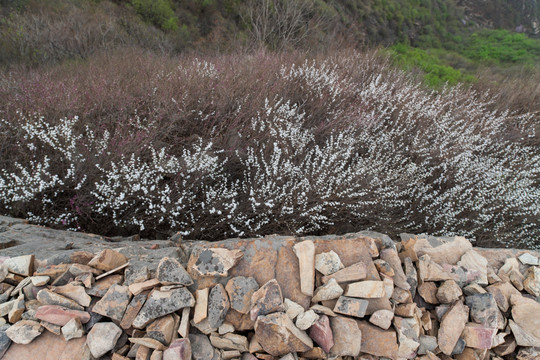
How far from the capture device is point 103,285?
1.63 meters

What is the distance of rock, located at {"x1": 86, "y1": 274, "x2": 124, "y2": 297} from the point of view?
1606 mm

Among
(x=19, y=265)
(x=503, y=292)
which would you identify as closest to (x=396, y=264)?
(x=503, y=292)

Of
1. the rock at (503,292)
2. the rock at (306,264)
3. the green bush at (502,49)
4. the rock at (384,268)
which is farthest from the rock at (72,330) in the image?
the green bush at (502,49)

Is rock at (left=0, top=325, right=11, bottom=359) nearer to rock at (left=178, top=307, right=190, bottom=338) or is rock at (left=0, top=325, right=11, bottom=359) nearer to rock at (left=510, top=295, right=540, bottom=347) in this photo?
rock at (left=178, top=307, right=190, bottom=338)

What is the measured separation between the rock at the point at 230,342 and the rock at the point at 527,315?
1.57 meters

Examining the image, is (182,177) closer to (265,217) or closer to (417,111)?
(265,217)

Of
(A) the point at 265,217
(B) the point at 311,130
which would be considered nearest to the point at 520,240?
(B) the point at 311,130

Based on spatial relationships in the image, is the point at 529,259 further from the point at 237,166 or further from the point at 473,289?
the point at 237,166

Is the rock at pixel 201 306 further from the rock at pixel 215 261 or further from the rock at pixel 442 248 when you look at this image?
the rock at pixel 442 248

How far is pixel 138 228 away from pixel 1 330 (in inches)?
53.1

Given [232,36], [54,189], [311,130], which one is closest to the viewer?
[54,189]

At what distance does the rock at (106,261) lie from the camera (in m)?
1.69

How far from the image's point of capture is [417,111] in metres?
4.12

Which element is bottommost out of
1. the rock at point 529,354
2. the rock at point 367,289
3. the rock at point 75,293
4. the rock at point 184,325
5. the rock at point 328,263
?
the rock at point 529,354
